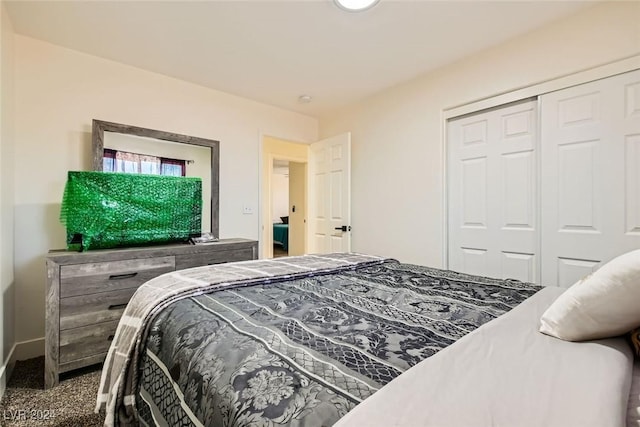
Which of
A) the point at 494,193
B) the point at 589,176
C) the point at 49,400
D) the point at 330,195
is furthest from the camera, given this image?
the point at 330,195

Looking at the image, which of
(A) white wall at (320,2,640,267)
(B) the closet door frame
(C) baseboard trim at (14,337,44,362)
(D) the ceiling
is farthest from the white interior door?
(C) baseboard trim at (14,337,44,362)

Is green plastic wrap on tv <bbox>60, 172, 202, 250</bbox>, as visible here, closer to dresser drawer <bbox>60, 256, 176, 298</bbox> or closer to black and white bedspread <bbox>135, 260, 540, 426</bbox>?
dresser drawer <bbox>60, 256, 176, 298</bbox>

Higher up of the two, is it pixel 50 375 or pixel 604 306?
pixel 604 306

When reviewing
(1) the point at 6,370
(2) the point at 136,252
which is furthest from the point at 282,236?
(1) the point at 6,370

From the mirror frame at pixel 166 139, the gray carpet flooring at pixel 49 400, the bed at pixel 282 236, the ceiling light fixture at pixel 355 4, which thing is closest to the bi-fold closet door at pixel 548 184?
the ceiling light fixture at pixel 355 4

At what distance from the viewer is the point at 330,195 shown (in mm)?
3773

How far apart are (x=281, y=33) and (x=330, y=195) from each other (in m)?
1.94

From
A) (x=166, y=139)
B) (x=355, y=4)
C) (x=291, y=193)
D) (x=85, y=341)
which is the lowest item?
(x=85, y=341)

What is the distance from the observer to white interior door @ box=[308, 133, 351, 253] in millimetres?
3529

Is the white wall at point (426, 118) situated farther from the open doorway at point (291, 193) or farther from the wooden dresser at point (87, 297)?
the wooden dresser at point (87, 297)

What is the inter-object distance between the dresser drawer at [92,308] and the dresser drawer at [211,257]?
1.27 ft

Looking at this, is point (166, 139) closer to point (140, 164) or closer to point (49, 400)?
point (140, 164)

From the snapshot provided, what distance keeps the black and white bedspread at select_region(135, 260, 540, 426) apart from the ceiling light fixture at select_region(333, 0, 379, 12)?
1.70 meters

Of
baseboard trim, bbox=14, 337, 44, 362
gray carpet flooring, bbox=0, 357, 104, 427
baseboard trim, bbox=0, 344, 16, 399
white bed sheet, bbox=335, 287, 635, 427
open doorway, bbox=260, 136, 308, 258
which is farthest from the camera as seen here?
open doorway, bbox=260, 136, 308, 258
